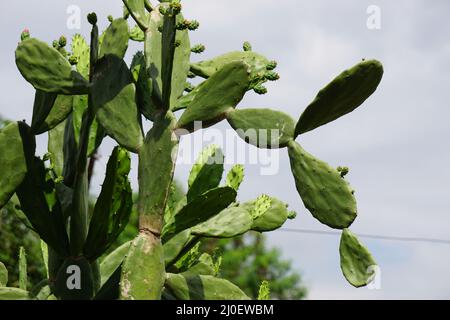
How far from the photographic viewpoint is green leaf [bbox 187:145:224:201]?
14.0 feet

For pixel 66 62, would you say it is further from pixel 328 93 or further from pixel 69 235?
pixel 328 93

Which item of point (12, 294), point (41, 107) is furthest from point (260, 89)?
point (12, 294)

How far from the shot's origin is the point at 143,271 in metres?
3.46

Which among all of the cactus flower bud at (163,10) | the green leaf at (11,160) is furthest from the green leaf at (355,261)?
the green leaf at (11,160)

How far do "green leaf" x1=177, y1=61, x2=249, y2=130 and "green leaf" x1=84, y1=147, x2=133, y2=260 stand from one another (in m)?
0.30

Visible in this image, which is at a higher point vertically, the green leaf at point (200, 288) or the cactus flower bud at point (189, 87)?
the cactus flower bud at point (189, 87)

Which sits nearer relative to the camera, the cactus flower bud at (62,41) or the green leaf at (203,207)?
the green leaf at (203,207)

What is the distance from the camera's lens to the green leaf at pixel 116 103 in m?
3.65

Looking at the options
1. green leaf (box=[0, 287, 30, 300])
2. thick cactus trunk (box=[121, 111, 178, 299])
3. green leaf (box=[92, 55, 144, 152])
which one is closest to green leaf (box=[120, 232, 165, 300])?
thick cactus trunk (box=[121, 111, 178, 299])

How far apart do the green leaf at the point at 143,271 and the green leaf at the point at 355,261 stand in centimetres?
74

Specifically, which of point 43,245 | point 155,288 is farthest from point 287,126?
point 43,245

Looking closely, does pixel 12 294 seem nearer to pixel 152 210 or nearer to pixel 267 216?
pixel 152 210

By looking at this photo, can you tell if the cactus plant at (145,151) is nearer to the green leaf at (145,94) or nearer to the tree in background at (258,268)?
the green leaf at (145,94)

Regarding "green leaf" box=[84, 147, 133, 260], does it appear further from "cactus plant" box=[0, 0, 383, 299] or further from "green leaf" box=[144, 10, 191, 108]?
"green leaf" box=[144, 10, 191, 108]
